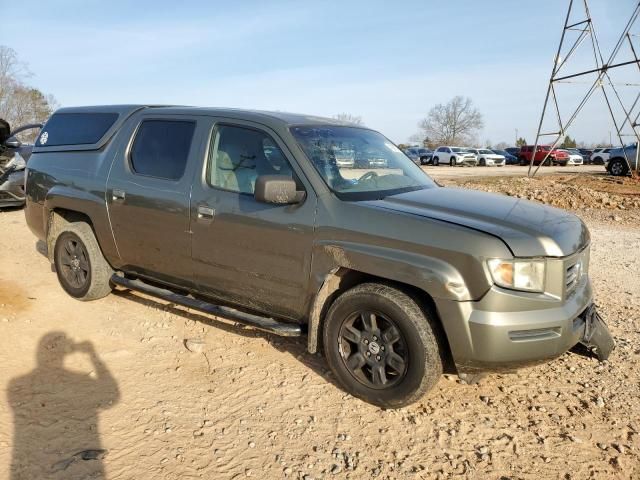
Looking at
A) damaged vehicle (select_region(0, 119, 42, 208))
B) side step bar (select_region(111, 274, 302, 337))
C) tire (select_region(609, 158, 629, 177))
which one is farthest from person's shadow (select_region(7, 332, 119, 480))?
tire (select_region(609, 158, 629, 177))

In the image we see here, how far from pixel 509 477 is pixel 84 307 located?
4020mm

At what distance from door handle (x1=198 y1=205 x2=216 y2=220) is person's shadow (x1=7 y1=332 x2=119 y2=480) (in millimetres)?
1334

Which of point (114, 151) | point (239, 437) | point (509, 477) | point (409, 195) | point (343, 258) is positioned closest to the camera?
point (509, 477)

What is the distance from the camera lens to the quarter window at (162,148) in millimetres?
4199

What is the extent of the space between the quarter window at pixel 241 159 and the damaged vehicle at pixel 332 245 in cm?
1

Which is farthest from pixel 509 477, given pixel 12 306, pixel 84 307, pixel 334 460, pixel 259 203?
pixel 12 306

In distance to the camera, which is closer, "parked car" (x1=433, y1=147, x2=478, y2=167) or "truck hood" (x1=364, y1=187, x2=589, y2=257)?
"truck hood" (x1=364, y1=187, x2=589, y2=257)

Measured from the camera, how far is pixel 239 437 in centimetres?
301

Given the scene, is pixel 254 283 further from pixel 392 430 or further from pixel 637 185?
pixel 637 185

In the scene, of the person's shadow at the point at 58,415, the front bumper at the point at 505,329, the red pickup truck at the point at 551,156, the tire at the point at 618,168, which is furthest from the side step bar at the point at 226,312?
the red pickup truck at the point at 551,156

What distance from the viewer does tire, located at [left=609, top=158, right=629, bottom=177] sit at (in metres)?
22.1

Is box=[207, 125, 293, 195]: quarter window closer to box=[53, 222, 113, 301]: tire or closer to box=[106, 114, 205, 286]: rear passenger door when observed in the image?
box=[106, 114, 205, 286]: rear passenger door

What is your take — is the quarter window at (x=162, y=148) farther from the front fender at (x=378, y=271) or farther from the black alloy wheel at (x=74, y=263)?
the front fender at (x=378, y=271)

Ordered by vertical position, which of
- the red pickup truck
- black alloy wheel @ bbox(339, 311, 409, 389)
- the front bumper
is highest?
the red pickup truck
